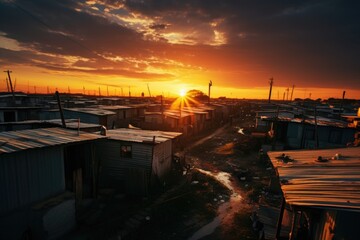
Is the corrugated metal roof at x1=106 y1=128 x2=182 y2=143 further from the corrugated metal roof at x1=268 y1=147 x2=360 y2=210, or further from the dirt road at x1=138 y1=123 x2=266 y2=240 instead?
the corrugated metal roof at x1=268 y1=147 x2=360 y2=210

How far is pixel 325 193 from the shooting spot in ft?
15.5

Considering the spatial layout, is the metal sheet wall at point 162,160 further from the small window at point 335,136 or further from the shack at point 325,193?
the small window at point 335,136

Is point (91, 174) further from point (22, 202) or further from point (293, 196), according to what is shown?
point (293, 196)

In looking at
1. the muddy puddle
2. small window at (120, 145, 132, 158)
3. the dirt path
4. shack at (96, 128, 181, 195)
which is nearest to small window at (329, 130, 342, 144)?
the dirt path

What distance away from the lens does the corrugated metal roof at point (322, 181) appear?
436 cm

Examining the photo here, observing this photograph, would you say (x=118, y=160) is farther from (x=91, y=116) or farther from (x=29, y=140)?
(x=91, y=116)

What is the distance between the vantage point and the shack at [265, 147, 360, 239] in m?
4.14

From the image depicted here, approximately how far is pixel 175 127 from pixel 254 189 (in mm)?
16846

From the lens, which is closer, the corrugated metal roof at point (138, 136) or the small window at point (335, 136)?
the corrugated metal roof at point (138, 136)

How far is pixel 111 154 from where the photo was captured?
46.6 feet

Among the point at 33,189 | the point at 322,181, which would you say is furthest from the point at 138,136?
the point at 322,181

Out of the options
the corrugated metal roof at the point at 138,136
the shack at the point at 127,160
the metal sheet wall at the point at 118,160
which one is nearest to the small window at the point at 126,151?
the shack at the point at 127,160

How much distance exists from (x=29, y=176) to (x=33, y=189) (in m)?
0.62

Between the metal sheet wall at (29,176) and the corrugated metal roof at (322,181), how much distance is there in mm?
9287
